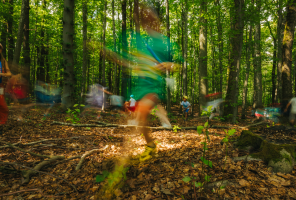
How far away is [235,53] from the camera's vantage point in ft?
27.3

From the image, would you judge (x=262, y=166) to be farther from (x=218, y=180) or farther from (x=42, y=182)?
(x=42, y=182)

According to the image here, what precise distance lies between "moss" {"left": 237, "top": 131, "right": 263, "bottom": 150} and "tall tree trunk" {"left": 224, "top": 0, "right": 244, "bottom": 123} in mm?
5740

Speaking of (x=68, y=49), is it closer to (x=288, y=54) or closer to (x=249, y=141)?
(x=249, y=141)

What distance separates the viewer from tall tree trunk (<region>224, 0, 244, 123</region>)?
7578 mm

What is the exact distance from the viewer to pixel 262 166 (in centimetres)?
228

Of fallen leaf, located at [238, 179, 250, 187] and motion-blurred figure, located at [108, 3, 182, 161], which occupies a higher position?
motion-blurred figure, located at [108, 3, 182, 161]

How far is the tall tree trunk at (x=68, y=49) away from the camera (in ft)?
21.6

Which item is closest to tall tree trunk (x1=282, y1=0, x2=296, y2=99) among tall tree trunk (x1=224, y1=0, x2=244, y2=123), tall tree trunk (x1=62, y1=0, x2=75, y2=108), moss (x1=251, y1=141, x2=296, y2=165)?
tall tree trunk (x1=224, y1=0, x2=244, y2=123)

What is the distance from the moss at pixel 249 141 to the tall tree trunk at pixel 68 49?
22.9 feet

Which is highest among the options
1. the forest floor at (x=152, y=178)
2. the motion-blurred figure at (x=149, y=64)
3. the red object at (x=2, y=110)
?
the motion-blurred figure at (x=149, y=64)

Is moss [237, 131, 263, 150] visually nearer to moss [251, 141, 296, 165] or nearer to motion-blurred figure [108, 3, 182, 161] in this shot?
moss [251, 141, 296, 165]

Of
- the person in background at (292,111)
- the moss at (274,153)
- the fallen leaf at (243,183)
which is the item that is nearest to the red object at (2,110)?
the fallen leaf at (243,183)

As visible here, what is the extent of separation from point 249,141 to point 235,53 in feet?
22.8

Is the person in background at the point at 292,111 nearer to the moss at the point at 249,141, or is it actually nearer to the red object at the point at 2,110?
the moss at the point at 249,141
